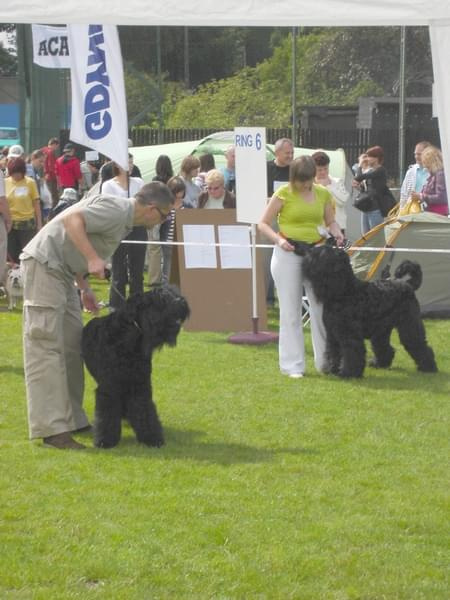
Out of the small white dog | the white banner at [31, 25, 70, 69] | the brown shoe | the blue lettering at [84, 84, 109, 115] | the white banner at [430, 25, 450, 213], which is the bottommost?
the brown shoe

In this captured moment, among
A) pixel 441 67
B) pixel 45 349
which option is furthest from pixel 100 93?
pixel 441 67

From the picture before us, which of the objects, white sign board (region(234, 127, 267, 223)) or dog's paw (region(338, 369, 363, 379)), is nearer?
dog's paw (region(338, 369, 363, 379))

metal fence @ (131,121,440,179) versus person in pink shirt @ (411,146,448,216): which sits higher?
metal fence @ (131,121,440,179)

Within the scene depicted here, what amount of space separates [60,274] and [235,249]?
5.05 m

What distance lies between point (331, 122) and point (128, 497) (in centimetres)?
2261

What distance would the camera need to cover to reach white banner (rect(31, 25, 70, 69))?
2102cm

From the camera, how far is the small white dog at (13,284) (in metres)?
12.5

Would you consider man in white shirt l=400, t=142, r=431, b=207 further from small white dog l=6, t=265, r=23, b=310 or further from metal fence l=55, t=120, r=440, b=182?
metal fence l=55, t=120, r=440, b=182

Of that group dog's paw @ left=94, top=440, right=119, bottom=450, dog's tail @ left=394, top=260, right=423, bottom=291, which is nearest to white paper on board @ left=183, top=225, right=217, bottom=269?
dog's tail @ left=394, top=260, right=423, bottom=291

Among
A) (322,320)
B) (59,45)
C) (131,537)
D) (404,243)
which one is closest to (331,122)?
(59,45)

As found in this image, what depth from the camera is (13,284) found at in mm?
12508

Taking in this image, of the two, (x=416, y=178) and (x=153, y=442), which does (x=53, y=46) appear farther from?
(x=153, y=442)

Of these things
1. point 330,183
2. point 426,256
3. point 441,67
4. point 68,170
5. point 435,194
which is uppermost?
point 68,170

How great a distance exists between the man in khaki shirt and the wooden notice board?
474cm
